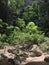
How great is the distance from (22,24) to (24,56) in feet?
22.2

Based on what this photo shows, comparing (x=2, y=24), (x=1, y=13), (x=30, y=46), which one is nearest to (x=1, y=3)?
(x=1, y=13)

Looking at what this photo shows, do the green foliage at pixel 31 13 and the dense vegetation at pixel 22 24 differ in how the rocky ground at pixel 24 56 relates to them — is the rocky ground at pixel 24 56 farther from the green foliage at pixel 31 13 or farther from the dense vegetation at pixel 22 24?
the green foliage at pixel 31 13

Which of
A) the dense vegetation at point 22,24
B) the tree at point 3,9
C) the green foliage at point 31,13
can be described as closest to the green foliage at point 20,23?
the dense vegetation at point 22,24

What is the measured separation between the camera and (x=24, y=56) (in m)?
10.0

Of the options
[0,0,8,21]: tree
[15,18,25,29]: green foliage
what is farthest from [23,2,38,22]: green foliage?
[0,0,8,21]: tree

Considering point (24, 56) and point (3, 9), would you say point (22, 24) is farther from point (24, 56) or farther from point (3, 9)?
point (24, 56)

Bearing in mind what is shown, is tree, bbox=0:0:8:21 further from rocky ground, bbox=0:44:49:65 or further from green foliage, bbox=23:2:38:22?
rocky ground, bbox=0:44:49:65

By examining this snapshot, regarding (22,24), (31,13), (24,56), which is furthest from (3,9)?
(24,56)

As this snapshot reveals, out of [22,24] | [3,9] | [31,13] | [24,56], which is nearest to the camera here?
[24,56]

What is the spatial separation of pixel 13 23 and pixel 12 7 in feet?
4.26

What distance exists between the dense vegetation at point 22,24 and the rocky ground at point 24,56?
3.15ft

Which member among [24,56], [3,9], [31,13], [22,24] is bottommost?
[24,56]

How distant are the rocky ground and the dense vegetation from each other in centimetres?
96

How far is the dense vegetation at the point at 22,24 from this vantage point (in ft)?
41.0
